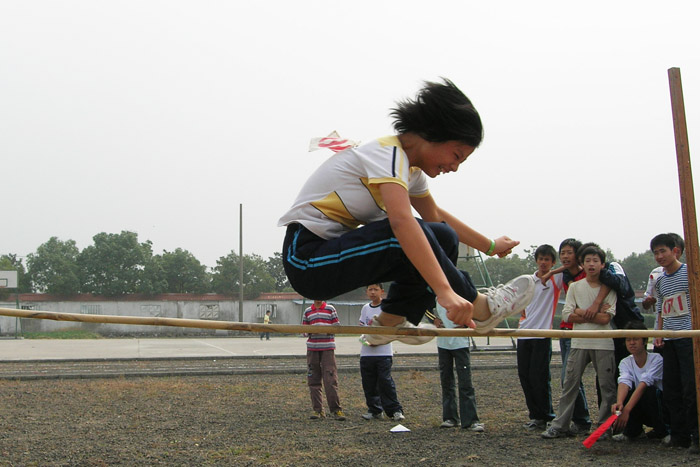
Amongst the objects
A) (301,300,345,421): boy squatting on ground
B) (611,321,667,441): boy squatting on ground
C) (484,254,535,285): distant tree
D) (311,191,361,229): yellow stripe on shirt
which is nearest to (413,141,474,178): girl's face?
(311,191,361,229): yellow stripe on shirt

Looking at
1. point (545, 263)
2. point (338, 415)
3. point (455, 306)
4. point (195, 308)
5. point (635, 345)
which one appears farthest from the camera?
point (195, 308)

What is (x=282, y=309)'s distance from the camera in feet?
149

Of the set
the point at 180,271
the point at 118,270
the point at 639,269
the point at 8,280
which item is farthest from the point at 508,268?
the point at 8,280

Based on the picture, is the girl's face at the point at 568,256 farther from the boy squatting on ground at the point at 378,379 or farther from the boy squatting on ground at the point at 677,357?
the boy squatting on ground at the point at 378,379

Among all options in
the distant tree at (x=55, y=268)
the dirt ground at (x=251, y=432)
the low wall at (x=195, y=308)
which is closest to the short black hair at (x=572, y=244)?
the dirt ground at (x=251, y=432)

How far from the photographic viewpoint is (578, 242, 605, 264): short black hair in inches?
263

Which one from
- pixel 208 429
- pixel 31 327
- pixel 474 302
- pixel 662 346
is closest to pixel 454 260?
pixel 474 302

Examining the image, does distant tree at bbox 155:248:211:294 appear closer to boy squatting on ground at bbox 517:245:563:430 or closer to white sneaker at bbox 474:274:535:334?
boy squatting on ground at bbox 517:245:563:430

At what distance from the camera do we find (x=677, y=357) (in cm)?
608

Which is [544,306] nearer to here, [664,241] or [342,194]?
[664,241]

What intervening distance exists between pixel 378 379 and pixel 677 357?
343 centimetres

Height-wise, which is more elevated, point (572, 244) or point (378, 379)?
point (572, 244)

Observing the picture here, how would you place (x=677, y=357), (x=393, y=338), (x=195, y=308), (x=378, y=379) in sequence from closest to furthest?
(x=393, y=338)
(x=677, y=357)
(x=378, y=379)
(x=195, y=308)

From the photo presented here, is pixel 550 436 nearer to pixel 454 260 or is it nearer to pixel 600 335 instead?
pixel 600 335
